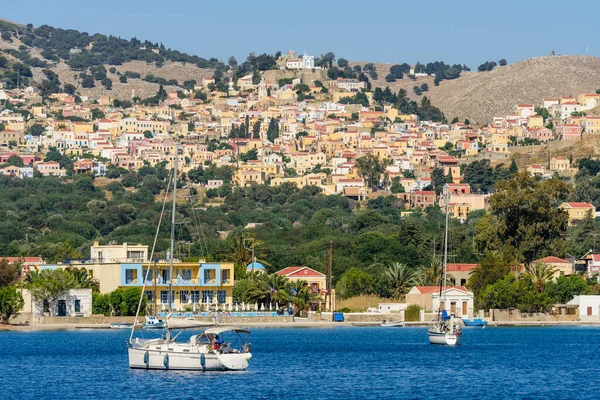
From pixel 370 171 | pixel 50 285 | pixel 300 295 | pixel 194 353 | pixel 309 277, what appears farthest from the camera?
pixel 370 171

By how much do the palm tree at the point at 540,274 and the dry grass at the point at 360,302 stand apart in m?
8.37

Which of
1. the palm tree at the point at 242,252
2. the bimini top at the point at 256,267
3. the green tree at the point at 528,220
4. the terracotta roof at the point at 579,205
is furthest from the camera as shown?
the terracotta roof at the point at 579,205

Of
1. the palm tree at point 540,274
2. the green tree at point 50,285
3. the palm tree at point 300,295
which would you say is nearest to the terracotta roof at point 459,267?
the palm tree at point 540,274

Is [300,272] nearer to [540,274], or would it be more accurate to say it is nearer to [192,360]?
[540,274]

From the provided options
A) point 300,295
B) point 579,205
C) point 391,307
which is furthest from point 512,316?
point 579,205

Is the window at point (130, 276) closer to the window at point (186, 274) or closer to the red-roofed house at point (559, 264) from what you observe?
the window at point (186, 274)

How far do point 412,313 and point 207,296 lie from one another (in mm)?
11921

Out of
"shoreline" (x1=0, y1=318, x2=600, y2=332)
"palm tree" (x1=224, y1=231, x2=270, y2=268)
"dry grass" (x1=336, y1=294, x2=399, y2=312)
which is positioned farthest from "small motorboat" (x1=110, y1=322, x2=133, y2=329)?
"dry grass" (x1=336, y1=294, x2=399, y2=312)

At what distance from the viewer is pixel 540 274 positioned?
279ft

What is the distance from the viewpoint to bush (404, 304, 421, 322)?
81188 millimetres

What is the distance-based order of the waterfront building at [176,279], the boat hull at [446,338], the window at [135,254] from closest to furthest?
the boat hull at [446,338] < the waterfront building at [176,279] < the window at [135,254]

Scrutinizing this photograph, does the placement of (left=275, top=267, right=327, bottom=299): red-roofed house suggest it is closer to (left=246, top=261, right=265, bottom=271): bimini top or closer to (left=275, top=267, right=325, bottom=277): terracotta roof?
(left=275, top=267, right=325, bottom=277): terracotta roof

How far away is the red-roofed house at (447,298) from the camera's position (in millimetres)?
79812

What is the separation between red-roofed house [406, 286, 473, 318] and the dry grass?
247cm
